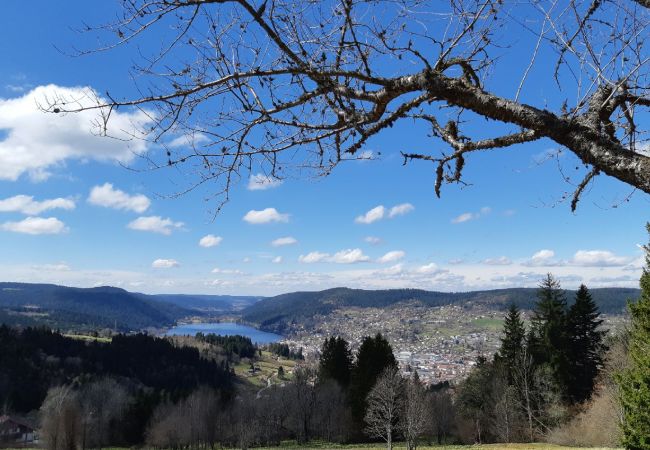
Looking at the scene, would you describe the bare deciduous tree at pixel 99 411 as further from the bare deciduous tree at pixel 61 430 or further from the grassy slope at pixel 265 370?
the grassy slope at pixel 265 370

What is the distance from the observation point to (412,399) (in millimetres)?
31531

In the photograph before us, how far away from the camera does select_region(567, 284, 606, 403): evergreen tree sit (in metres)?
32.1

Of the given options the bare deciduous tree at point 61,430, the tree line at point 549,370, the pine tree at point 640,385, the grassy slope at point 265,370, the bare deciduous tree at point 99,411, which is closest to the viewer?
the pine tree at point 640,385

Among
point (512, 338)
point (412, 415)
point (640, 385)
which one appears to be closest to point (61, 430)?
point (412, 415)

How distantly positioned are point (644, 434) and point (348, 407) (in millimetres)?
30394

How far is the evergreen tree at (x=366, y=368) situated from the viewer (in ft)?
131

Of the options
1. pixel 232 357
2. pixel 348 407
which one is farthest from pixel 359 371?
pixel 232 357

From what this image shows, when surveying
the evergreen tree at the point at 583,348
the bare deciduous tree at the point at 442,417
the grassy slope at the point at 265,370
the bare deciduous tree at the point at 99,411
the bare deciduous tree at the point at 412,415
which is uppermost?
the evergreen tree at the point at 583,348

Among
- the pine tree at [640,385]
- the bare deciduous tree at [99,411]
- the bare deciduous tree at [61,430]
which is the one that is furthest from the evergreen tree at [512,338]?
the bare deciduous tree at [99,411]

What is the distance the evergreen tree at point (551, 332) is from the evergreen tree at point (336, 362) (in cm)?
1793

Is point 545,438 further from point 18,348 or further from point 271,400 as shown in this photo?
point 18,348

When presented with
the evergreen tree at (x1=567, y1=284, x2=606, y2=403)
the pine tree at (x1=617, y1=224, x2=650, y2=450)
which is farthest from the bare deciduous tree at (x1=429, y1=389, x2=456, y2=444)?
the pine tree at (x1=617, y1=224, x2=650, y2=450)

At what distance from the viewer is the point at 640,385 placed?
14234 mm

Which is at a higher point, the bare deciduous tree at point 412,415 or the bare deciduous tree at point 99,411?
the bare deciduous tree at point 412,415
